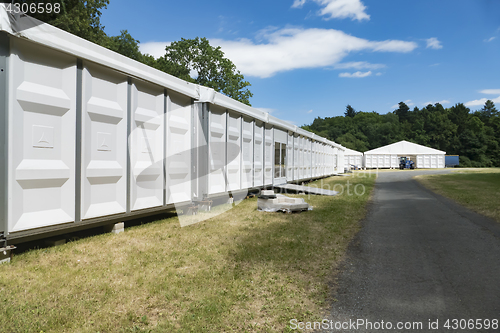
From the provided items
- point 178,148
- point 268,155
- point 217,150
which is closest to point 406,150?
point 268,155

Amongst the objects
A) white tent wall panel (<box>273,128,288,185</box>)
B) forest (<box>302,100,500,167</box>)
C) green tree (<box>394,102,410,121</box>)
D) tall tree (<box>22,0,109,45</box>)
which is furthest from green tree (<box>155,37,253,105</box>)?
green tree (<box>394,102,410,121</box>)

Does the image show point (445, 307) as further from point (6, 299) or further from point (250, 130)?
point (250, 130)

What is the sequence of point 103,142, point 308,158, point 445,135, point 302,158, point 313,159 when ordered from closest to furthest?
point 103,142
point 302,158
point 308,158
point 313,159
point 445,135

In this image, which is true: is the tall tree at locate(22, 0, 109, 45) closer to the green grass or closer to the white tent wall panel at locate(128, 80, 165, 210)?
the white tent wall panel at locate(128, 80, 165, 210)

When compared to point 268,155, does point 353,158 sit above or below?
above

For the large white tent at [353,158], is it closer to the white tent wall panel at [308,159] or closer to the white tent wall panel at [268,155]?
the white tent wall panel at [308,159]

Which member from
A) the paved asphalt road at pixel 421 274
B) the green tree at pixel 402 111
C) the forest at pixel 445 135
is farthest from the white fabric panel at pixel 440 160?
the green tree at pixel 402 111

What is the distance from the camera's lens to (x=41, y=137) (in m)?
4.82

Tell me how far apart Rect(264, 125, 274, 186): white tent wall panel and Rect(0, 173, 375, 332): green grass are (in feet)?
20.8

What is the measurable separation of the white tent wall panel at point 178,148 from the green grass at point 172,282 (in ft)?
4.32

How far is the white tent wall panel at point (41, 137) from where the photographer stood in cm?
452

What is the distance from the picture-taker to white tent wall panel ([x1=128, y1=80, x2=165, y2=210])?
21.2 ft

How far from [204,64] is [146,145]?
3783 cm

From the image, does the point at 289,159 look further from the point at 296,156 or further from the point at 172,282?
the point at 172,282
